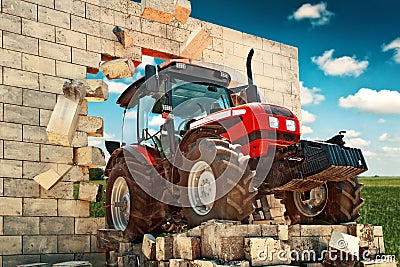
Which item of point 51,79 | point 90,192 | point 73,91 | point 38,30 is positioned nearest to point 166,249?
point 90,192

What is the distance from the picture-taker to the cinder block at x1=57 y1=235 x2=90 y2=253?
24.0ft

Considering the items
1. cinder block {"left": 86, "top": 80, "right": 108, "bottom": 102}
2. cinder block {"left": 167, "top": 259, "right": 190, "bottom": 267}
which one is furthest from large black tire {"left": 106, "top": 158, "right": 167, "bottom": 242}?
cinder block {"left": 86, "top": 80, "right": 108, "bottom": 102}

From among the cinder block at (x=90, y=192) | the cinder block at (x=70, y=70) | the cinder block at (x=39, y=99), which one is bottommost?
the cinder block at (x=90, y=192)

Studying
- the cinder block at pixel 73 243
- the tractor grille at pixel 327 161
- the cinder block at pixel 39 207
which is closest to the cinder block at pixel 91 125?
the cinder block at pixel 39 207

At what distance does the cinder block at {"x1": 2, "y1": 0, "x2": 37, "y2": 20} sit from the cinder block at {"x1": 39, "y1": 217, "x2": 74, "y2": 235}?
2.96m

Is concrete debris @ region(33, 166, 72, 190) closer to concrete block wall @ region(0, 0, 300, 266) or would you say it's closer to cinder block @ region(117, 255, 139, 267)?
concrete block wall @ region(0, 0, 300, 266)

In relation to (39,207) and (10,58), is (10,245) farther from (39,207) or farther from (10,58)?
(10,58)

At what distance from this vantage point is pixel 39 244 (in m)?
7.07

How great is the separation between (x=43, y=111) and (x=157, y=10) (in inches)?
101

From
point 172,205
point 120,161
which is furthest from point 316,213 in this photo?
point 120,161

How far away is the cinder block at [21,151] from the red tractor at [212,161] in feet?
3.56

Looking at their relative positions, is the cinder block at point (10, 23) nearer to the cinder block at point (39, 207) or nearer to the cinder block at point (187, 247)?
the cinder block at point (39, 207)

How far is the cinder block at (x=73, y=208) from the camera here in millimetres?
7395

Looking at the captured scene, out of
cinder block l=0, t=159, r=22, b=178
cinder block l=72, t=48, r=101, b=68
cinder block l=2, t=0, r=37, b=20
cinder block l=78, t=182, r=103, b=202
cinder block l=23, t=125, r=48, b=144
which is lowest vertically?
cinder block l=78, t=182, r=103, b=202
